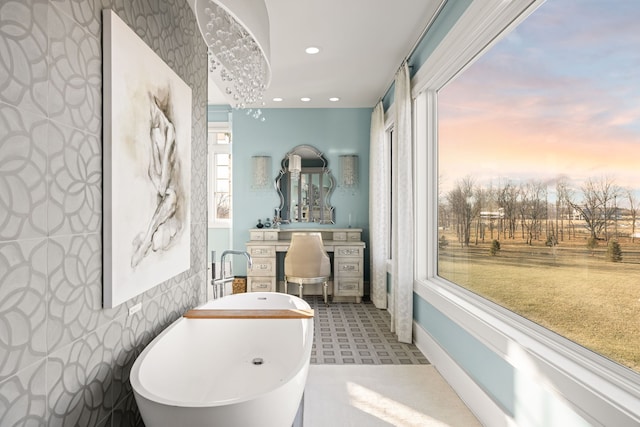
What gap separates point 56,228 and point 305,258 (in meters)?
3.39

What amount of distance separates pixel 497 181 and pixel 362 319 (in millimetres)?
2386

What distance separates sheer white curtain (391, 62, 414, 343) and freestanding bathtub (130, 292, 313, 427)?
1.18 m

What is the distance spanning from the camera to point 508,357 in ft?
5.79

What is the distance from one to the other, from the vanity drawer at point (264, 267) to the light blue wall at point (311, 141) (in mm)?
637

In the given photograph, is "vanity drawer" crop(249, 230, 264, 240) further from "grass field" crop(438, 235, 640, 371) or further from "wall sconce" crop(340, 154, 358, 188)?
"grass field" crop(438, 235, 640, 371)

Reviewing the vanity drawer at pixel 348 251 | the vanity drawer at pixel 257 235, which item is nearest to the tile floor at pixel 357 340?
the vanity drawer at pixel 348 251

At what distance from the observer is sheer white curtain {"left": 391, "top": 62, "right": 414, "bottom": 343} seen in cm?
331

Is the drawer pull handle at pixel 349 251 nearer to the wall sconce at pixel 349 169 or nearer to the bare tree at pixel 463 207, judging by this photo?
the wall sconce at pixel 349 169

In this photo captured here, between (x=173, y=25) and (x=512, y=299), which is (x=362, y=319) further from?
(x=173, y=25)

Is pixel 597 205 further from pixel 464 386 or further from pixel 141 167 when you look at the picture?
pixel 141 167

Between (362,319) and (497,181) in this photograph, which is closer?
(497,181)

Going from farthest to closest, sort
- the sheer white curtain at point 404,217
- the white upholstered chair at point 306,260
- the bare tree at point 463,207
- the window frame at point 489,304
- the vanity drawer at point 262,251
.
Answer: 1. the vanity drawer at point 262,251
2. the white upholstered chair at point 306,260
3. the sheer white curtain at point 404,217
4. the bare tree at point 463,207
5. the window frame at point 489,304

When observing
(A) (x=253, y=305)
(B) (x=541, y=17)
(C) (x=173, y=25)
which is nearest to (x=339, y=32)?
(C) (x=173, y=25)

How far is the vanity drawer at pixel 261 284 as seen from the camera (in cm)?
486
